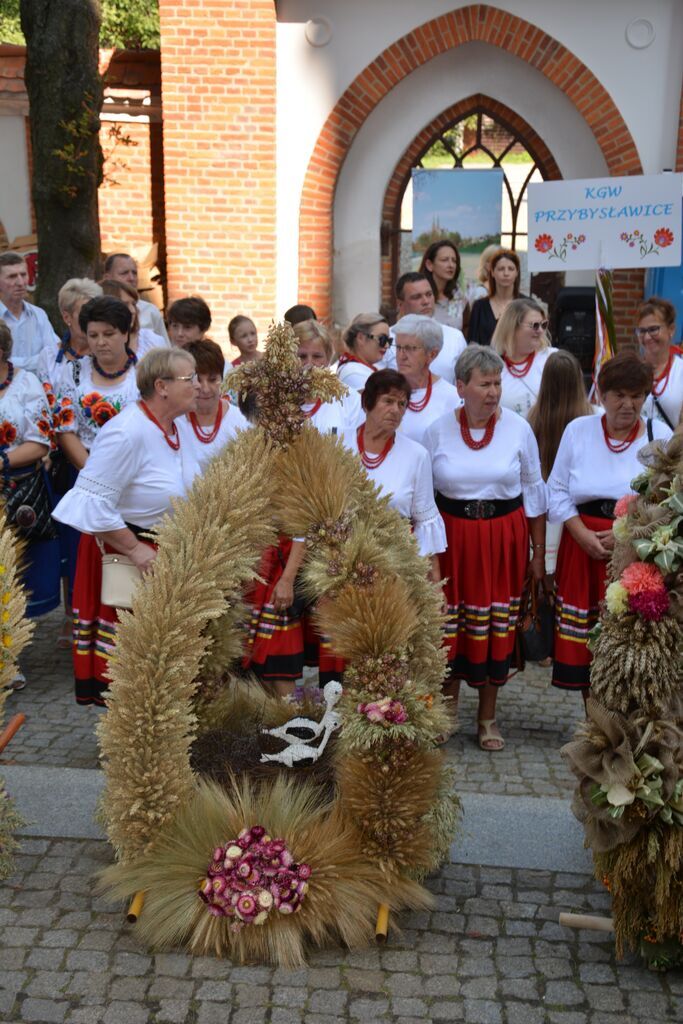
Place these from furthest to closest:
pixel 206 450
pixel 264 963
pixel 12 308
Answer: pixel 12 308 → pixel 206 450 → pixel 264 963

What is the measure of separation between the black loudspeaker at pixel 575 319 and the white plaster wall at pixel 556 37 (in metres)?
1.48

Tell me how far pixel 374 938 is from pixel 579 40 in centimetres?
1010

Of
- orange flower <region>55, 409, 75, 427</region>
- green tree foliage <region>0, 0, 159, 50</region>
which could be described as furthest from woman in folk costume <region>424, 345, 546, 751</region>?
green tree foliage <region>0, 0, 159, 50</region>

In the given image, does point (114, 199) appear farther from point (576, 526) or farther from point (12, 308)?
point (576, 526)

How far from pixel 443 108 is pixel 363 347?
20.6 feet

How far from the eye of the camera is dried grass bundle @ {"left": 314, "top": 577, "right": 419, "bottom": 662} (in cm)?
366

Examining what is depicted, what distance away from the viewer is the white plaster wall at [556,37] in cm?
1126

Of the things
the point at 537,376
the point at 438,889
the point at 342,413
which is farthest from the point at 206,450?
the point at 537,376

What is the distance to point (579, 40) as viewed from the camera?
11.3 metres

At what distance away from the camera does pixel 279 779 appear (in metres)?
3.97

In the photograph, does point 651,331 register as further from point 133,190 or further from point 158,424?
point 133,190

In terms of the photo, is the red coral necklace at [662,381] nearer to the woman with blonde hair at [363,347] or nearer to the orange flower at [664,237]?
the woman with blonde hair at [363,347]

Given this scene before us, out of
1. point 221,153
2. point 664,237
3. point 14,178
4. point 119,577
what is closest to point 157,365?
point 119,577

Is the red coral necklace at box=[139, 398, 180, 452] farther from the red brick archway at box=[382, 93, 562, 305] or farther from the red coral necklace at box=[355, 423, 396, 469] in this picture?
the red brick archway at box=[382, 93, 562, 305]
